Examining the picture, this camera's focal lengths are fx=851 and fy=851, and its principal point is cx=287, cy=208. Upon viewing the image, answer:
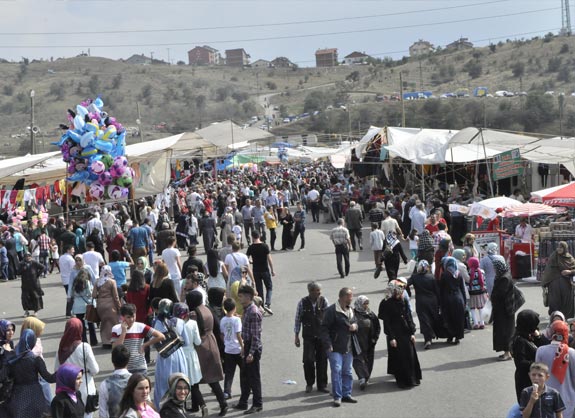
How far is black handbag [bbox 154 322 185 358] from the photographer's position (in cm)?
860

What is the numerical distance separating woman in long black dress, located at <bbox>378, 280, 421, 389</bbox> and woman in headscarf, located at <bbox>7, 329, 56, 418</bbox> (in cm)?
418

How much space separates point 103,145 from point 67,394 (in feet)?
55.3

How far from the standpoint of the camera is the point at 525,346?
7.72 m

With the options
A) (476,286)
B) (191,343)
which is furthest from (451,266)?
(191,343)

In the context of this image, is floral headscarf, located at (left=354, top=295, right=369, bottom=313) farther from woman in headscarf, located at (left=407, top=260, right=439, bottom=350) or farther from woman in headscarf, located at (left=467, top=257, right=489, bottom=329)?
woman in headscarf, located at (left=467, top=257, right=489, bottom=329)

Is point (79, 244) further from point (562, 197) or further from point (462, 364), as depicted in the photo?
point (462, 364)

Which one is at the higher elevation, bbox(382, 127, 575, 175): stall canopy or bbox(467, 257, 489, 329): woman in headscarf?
bbox(382, 127, 575, 175): stall canopy

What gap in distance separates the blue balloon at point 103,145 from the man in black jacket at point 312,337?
14498 millimetres

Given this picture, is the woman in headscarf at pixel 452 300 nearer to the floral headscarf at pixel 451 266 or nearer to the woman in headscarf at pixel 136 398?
the floral headscarf at pixel 451 266

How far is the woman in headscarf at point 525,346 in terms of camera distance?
25.3 feet

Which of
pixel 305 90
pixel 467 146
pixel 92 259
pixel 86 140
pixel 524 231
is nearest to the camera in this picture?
pixel 92 259


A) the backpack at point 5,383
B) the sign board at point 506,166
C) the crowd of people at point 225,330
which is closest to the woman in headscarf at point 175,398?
the crowd of people at point 225,330

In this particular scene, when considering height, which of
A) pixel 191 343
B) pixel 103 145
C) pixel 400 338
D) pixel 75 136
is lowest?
pixel 400 338

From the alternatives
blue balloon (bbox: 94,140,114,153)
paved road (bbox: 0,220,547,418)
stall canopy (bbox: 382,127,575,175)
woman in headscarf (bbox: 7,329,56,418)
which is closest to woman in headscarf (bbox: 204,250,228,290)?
paved road (bbox: 0,220,547,418)
